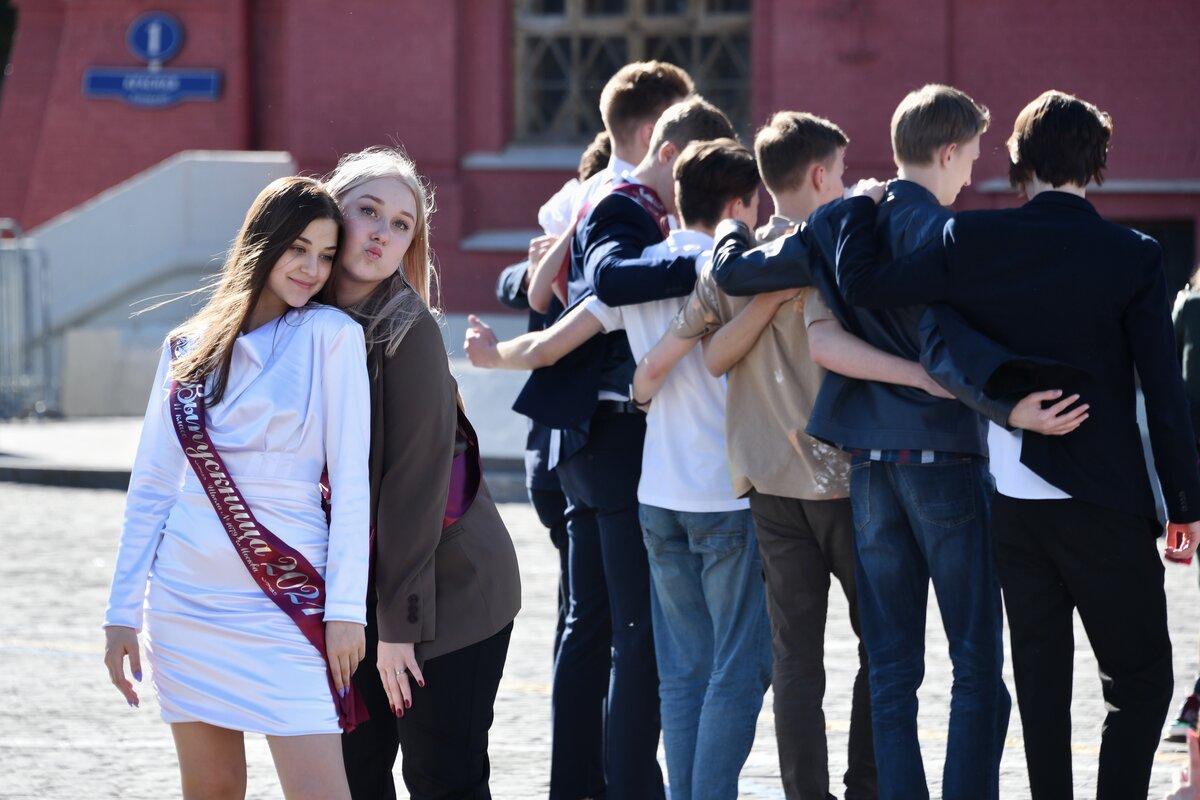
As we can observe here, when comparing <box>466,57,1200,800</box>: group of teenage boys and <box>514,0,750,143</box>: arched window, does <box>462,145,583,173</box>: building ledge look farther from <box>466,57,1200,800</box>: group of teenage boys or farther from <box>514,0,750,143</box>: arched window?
<box>466,57,1200,800</box>: group of teenage boys

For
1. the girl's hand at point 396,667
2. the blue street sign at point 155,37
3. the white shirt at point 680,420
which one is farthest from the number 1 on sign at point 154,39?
the girl's hand at point 396,667

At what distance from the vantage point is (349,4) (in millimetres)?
16172

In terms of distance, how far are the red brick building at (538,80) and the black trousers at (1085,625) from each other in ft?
36.7

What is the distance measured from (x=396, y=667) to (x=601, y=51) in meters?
13.5

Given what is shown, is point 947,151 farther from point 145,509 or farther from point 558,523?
point 145,509

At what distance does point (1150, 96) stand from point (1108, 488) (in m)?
12.0

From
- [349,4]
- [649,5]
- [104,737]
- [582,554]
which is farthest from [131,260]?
[582,554]

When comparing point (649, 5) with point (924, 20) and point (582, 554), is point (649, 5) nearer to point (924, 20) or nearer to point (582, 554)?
point (924, 20)

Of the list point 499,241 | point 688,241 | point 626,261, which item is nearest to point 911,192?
point 688,241

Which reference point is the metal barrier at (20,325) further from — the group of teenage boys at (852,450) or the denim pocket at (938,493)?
the denim pocket at (938,493)

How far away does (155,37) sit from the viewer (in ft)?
60.8

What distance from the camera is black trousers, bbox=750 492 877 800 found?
14.0ft

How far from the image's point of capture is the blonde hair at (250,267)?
340cm

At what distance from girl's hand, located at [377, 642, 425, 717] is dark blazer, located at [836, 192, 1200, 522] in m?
1.39
